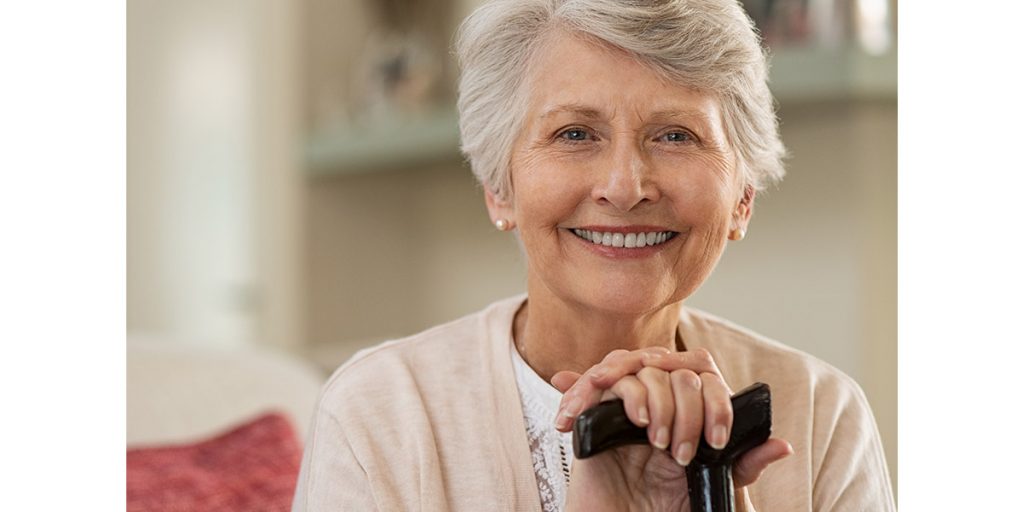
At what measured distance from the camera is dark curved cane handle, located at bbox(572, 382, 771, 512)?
1.85ft

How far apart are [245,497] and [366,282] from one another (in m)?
2.04

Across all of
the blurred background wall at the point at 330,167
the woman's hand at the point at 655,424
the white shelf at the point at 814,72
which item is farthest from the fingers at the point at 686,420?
the white shelf at the point at 814,72

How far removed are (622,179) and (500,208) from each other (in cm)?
13

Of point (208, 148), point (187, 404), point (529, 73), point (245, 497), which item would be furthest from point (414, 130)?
point (529, 73)

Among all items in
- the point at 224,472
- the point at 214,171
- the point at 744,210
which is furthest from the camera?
the point at 214,171

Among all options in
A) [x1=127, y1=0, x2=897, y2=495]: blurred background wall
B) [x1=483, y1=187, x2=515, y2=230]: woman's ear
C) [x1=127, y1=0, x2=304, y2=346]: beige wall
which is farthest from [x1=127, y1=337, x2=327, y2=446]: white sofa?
[x1=127, y1=0, x2=304, y2=346]: beige wall

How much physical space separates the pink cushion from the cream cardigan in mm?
590

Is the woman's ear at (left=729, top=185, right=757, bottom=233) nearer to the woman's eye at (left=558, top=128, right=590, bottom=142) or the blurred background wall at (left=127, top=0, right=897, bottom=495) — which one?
the woman's eye at (left=558, top=128, right=590, bottom=142)

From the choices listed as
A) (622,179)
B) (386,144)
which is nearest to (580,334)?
(622,179)

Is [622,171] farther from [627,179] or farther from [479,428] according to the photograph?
[479,428]

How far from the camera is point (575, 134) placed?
642 millimetres
